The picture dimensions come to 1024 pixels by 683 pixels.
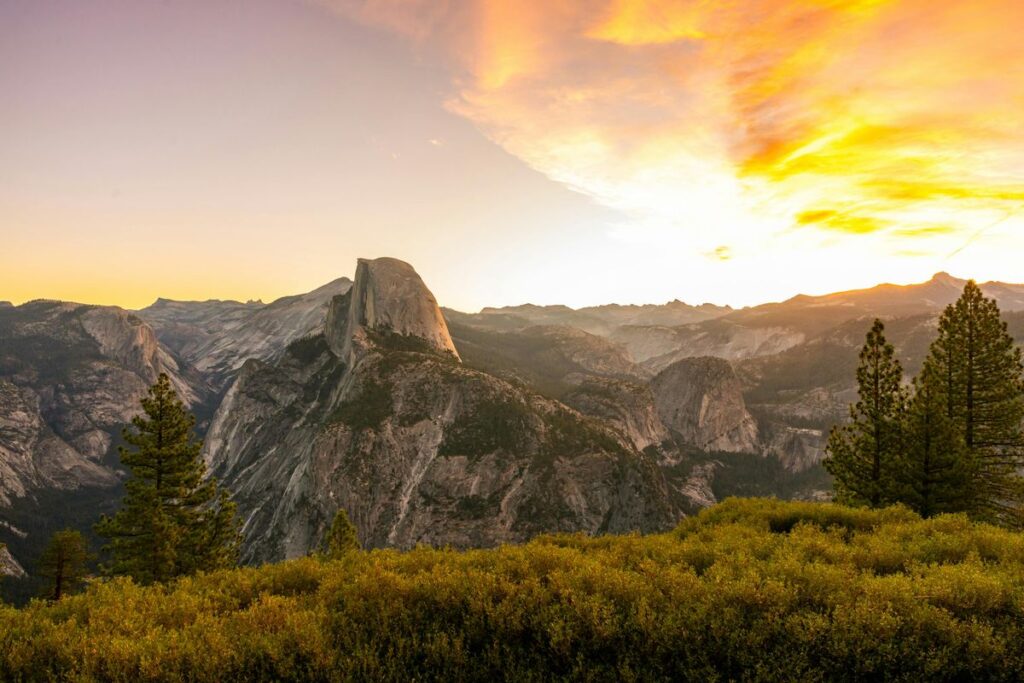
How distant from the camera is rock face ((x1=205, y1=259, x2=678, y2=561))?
4341 inches

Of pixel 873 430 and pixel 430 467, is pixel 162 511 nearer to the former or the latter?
pixel 873 430

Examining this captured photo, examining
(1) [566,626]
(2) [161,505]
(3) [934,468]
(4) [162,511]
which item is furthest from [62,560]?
(3) [934,468]

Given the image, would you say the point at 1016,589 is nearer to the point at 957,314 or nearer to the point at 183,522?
the point at 957,314

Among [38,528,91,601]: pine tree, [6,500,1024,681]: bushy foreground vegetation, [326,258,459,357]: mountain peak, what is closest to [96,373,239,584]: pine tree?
[38,528,91,601]: pine tree

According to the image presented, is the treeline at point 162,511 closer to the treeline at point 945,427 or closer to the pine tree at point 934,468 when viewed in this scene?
the treeline at point 945,427

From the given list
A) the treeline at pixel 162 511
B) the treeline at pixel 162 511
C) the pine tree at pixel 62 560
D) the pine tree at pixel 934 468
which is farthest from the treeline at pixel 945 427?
the pine tree at pixel 62 560

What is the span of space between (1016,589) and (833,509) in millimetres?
6798

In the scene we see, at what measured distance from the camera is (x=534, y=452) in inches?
4929

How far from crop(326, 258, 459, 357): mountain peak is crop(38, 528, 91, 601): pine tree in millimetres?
110854

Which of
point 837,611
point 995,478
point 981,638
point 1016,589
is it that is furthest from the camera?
point 995,478

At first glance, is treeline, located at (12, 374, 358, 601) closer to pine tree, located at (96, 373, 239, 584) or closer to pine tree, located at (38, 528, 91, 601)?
pine tree, located at (96, 373, 239, 584)

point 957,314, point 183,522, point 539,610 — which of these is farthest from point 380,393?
point 539,610

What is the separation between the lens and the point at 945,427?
22.6m

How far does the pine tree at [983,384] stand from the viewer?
25.9m
